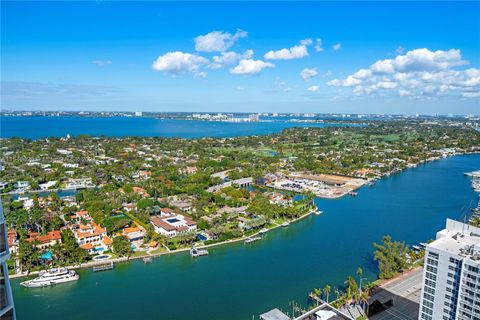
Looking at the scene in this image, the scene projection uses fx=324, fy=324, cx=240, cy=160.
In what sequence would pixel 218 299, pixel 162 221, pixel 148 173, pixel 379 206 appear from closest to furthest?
pixel 218 299 < pixel 162 221 < pixel 379 206 < pixel 148 173

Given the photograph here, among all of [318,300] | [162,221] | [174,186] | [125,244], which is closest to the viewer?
[318,300]

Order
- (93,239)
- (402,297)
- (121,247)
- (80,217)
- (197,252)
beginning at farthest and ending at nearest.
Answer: (80,217) → (93,239) → (197,252) → (121,247) → (402,297)

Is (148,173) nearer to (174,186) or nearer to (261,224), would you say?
(174,186)

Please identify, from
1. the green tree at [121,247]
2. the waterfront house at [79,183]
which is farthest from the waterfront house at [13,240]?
the waterfront house at [79,183]

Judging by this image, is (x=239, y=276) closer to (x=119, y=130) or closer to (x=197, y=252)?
(x=197, y=252)

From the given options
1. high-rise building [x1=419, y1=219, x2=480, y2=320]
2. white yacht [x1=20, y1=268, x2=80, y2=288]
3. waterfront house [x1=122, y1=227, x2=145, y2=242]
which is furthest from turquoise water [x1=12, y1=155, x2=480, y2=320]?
high-rise building [x1=419, y1=219, x2=480, y2=320]

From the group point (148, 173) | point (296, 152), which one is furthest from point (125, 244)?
point (296, 152)

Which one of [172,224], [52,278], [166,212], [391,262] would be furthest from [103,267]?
[391,262]

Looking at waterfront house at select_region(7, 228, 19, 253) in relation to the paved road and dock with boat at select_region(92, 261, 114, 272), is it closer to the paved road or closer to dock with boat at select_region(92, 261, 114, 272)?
dock with boat at select_region(92, 261, 114, 272)
